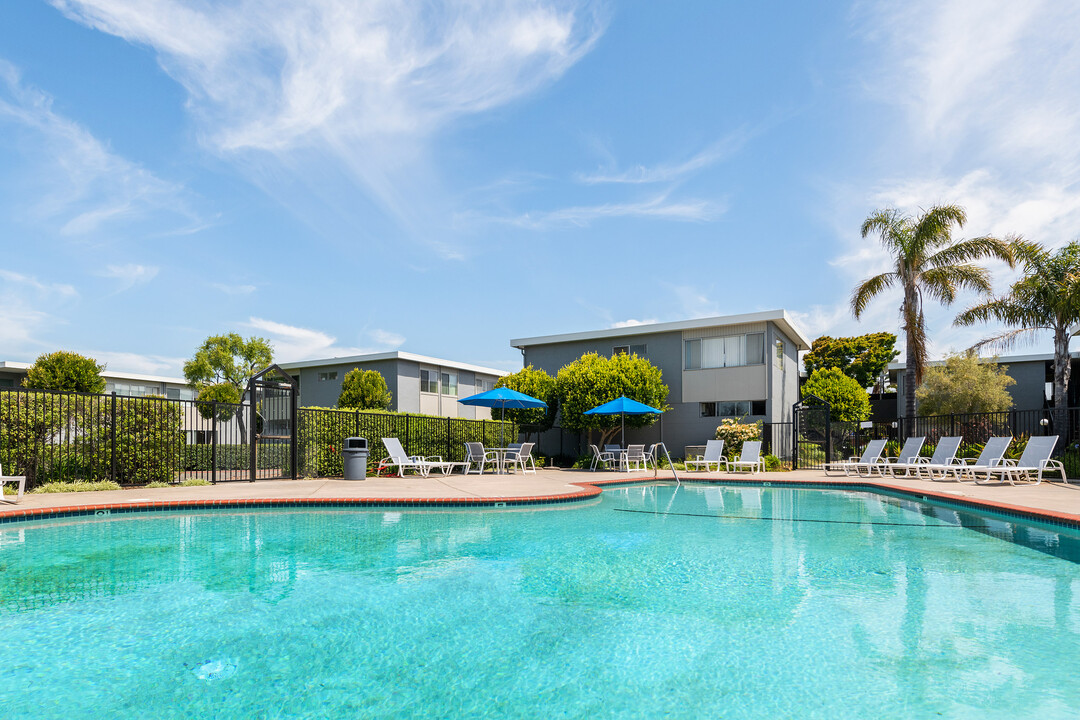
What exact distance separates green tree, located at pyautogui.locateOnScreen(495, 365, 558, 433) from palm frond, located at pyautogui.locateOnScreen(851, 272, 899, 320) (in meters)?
10.2

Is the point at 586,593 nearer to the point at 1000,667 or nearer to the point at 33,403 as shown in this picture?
the point at 1000,667

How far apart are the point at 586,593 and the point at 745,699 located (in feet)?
6.55

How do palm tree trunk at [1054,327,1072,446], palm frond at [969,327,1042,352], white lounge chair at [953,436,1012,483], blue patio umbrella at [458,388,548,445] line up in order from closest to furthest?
white lounge chair at [953,436,1012,483] → palm tree trunk at [1054,327,1072,446] → blue patio umbrella at [458,388,548,445] → palm frond at [969,327,1042,352]

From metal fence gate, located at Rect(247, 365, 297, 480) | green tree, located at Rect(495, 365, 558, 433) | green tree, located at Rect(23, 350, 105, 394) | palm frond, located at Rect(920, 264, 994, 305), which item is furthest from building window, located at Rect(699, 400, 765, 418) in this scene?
green tree, located at Rect(23, 350, 105, 394)

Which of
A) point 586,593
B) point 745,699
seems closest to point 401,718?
point 745,699

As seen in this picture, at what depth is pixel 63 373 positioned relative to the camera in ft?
68.8

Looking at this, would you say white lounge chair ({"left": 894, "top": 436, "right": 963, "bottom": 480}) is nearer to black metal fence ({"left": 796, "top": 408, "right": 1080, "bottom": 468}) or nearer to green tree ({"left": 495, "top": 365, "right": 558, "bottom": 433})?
black metal fence ({"left": 796, "top": 408, "right": 1080, "bottom": 468})

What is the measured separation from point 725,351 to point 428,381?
608 inches

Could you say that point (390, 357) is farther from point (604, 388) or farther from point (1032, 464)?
point (1032, 464)

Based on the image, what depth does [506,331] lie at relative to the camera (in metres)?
26.0

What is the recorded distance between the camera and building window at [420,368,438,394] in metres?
30.8

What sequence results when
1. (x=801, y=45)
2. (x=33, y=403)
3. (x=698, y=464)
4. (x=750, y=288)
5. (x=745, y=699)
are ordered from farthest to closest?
(x=750, y=288), (x=698, y=464), (x=801, y=45), (x=33, y=403), (x=745, y=699)

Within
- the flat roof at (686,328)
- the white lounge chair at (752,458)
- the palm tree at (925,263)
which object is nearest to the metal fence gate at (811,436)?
the white lounge chair at (752,458)

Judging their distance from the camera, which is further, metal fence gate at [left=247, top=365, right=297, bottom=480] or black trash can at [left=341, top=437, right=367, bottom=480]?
black trash can at [left=341, top=437, right=367, bottom=480]
